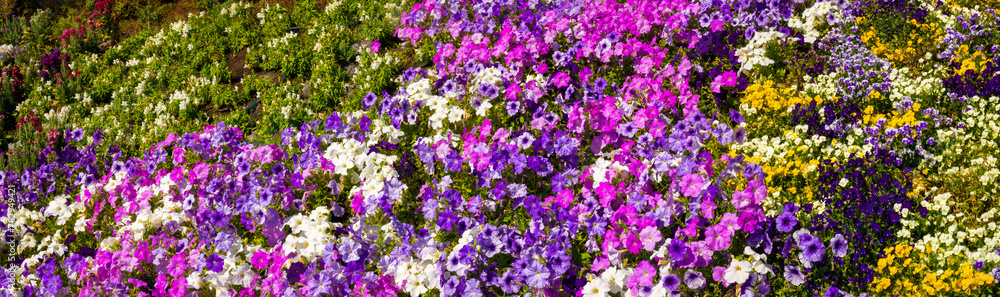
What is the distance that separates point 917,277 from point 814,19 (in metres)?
3.04

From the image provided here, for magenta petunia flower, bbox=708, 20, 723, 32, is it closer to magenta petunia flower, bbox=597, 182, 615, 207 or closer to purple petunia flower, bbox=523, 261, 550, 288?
magenta petunia flower, bbox=597, 182, 615, 207

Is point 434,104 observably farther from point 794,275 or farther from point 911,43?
point 911,43

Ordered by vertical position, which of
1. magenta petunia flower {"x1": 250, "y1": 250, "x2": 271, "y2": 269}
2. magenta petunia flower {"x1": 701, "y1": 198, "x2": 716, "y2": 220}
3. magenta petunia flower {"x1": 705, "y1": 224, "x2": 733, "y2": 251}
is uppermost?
magenta petunia flower {"x1": 701, "y1": 198, "x2": 716, "y2": 220}

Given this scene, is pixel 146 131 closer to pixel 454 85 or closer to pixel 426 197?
pixel 454 85

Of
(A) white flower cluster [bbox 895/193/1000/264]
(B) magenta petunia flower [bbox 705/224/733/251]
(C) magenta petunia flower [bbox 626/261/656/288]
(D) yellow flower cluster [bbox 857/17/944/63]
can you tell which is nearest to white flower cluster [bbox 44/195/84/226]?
(C) magenta petunia flower [bbox 626/261/656/288]

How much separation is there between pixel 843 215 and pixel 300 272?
3761 millimetres

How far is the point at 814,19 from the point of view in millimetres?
6105

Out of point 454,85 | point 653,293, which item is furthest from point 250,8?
point 653,293

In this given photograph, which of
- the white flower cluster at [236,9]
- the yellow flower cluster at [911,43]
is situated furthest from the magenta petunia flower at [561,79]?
the white flower cluster at [236,9]

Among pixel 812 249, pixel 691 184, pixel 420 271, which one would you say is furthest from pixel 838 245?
pixel 420 271

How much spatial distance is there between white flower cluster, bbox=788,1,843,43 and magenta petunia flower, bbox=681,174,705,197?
234cm

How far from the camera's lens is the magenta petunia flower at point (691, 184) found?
420 cm

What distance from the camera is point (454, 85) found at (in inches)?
247

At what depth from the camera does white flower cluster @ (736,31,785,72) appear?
549 cm
